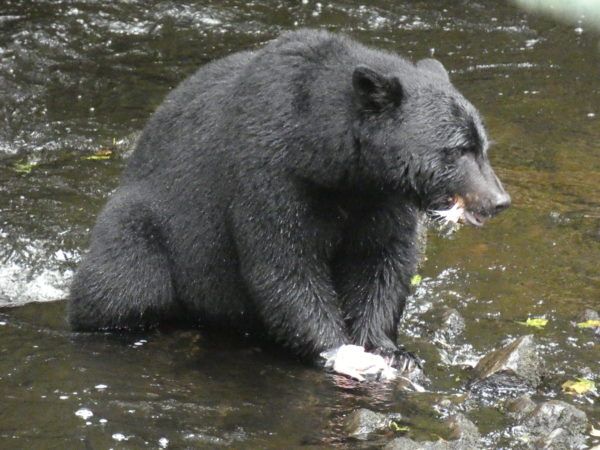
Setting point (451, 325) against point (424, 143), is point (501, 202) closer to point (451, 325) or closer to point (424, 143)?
point (424, 143)

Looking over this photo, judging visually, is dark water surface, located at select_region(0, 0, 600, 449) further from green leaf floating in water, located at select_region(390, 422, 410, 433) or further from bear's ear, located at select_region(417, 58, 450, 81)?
bear's ear, located at select_region(417, 58, 450, 81)

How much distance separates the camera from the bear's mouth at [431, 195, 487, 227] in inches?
266

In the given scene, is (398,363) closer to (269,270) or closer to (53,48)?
(269,270)

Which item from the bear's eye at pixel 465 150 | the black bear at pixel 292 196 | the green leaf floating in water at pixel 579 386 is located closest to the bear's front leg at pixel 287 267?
the black bear at pixel 292 196

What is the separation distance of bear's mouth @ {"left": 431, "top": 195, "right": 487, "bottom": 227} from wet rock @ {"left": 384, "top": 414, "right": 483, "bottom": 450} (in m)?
1.34

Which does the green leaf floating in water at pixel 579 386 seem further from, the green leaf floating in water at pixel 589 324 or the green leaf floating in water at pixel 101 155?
the green leaf floating in water at pixel 101 155

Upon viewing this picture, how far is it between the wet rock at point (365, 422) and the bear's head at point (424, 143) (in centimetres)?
148

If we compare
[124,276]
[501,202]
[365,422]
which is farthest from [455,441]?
[124,276]

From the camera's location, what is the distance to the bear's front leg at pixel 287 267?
6.92 m

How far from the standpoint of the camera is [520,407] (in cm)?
620

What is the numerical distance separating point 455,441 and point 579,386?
1199mm

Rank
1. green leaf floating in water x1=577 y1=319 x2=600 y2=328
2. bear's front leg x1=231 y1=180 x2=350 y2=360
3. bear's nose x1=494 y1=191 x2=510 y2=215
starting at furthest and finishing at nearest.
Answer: green leaf floating in water x1=577 y1=319 x2=600 y2=328 → bear's front leg x1=231 y1=180 x2=350 y2=360 → bear's nose x1=494 y1=191 x2=510 y2=215

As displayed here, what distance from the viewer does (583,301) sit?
7.95 m

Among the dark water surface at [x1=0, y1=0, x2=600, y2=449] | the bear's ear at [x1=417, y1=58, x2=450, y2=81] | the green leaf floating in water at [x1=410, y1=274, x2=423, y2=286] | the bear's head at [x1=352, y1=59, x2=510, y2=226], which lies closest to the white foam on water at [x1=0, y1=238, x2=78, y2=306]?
the dark water surface at [x1=0, y1=0, x2=600, y2=449]
